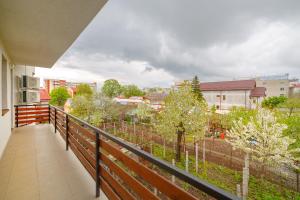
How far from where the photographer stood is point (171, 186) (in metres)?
0.86

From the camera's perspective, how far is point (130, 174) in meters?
1.42

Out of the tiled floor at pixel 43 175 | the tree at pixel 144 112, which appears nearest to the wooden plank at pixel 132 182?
the tiled floor at pixel 43 175

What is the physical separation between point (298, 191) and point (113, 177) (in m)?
6.25

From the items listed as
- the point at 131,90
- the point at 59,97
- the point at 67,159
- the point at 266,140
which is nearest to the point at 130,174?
the point at 67,159

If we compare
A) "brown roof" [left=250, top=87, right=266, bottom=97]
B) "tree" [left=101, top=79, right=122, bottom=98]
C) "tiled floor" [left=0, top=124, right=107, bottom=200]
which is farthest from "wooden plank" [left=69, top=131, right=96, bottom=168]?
"tree" [left=101, top=79, right=122, bottom=98]

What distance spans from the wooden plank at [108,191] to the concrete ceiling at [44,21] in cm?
209

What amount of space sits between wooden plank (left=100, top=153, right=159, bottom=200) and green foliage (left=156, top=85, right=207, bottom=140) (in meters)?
5.68

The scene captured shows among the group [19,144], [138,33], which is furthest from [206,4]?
[19,144]

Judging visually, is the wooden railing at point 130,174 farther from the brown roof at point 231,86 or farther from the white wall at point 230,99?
the brown roof at point 231,86

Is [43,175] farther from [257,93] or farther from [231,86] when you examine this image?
[257,93]

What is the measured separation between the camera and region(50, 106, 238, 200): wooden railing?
763 mm

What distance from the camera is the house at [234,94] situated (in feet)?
66.0

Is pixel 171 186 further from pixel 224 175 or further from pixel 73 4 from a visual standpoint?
pixel 224 175

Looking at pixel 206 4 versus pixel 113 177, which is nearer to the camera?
pixel 113 177
